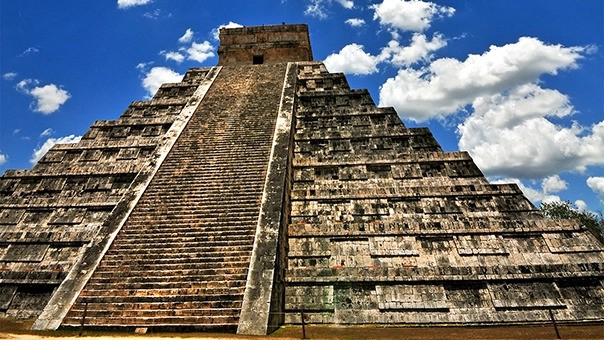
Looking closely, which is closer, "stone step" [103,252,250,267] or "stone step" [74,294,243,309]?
"stone step" [74,294,243,309]

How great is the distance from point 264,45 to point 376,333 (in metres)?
17.2

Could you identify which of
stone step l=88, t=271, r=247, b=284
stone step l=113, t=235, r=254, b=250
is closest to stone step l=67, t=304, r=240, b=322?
stone step l=88, t=271, r=247, b=284

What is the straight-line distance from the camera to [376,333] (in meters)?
7.04

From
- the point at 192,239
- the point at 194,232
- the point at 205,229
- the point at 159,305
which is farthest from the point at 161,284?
the point at 205,229

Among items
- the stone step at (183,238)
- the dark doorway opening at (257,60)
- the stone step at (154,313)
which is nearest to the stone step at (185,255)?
the stone step at (183,238)

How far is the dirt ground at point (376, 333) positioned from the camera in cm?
654

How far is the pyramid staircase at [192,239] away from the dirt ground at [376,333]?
1.32ft

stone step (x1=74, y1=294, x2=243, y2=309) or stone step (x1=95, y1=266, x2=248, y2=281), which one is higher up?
stone step (x1=95, y1=266, x2=248, y2=281)

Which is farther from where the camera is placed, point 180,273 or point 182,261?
point 182,261

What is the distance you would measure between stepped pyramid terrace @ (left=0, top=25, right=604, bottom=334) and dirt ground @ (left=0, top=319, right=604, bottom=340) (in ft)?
0.98

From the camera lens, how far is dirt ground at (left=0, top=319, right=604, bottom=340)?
654cm

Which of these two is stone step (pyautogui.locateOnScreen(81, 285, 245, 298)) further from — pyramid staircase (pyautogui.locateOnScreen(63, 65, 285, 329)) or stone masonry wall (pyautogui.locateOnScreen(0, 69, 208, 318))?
stone masonry wall (pyautogui.locateOnScreen(0, 69, 208, 318))

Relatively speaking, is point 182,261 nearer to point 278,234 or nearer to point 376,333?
point 278,234

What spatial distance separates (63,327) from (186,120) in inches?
336
